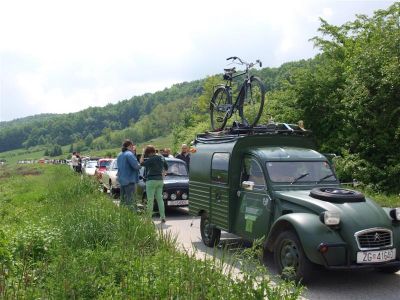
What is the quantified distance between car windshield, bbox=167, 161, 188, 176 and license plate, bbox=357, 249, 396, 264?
968 cm

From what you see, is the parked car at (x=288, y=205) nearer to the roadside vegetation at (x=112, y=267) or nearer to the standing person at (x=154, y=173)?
the roadside vegetation at (x=112, y=267)

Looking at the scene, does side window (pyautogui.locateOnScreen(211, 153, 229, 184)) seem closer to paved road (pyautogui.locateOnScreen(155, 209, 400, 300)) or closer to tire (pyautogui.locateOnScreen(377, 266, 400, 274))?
paved road (pyautogui.locateOnScreen(155, 209, 400, 300))

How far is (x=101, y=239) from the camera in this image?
7.05 meters

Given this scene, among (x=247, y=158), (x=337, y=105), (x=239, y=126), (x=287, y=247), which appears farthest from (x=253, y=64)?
(x=337, y=105)

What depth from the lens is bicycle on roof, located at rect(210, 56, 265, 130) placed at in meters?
10.8

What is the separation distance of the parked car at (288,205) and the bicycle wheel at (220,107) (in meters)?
1.59

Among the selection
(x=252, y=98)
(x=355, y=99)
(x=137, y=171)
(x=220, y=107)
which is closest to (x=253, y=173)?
(x=252, y=98)

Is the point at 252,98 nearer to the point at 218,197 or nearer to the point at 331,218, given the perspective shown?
the point at 218,197

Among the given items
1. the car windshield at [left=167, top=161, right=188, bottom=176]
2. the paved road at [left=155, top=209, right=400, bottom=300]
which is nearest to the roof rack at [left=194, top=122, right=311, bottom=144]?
the paved road at [left=155, top=209, right=400, bottom=300]

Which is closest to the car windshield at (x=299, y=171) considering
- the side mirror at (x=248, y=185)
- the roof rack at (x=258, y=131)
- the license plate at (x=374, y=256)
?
the side mirror at (x=248, y=185)

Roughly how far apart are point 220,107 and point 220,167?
348cm

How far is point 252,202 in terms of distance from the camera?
803 cm

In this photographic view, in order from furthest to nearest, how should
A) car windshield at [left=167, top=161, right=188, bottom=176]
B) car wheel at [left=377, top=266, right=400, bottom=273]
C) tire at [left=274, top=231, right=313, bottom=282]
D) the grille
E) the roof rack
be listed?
1. car windshield at [left=167, top=161, right=188, bottom=176]
2. the roof rack
3. car wheel at [left=377, top=266, right=400, bottom=273]
4. tire at [left=274, top=231, right=313, bottom=282]
5. the grille

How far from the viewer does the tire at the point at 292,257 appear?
6.47 meters
